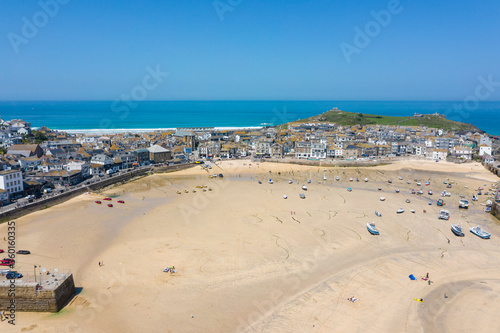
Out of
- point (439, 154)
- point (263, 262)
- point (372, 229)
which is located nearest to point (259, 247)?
point (263, 262)

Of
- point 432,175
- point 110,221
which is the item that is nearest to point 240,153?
point 432,175

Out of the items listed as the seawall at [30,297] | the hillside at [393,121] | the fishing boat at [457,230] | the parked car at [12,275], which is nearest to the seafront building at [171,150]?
the parked car at [12,275]

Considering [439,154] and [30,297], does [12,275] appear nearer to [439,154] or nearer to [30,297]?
[30,297]

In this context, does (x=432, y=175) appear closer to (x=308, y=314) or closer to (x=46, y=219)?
(x=308, y=314)

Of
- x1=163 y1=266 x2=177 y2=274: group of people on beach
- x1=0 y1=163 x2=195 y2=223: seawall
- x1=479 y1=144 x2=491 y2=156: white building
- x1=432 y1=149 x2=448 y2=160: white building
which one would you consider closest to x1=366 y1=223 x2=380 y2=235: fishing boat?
x1=163 y1=266 x2=177 y2=274: group of people on beach

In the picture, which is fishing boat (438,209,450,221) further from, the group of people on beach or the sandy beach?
the group of people on beach

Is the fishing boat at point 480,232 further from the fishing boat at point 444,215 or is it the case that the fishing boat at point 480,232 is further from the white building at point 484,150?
the white building at point 484,150
